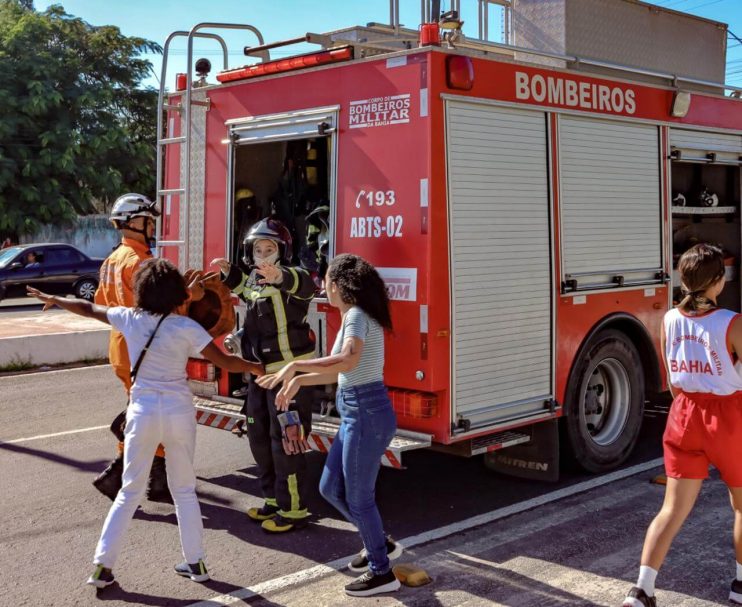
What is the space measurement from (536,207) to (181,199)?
2.84 m

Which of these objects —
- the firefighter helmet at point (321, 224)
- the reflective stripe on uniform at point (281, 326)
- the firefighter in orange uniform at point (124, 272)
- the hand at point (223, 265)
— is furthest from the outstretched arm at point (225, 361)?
the firefighter helmet at point (321, 224)

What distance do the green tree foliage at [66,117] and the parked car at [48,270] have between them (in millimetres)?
7081

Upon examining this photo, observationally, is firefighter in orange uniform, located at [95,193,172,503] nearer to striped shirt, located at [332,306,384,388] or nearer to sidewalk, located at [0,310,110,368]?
striped shirt, located at [332,306,384,388]

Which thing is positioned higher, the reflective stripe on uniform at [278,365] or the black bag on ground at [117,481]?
the reflective stripe on uniform at [278,365]

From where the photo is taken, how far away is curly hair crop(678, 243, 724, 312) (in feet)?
14.6

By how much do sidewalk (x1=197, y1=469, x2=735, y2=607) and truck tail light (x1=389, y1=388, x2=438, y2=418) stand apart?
2.52ft

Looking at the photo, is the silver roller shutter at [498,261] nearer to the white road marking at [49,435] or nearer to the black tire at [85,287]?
the white road marking at [49,435]

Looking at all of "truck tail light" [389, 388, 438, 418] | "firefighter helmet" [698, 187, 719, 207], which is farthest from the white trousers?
"firefighter helmet" [698, 187, 719, 207]

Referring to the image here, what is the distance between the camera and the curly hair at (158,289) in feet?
16.1

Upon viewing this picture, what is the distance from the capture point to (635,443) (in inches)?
297

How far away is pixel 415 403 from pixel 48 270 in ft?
62.9

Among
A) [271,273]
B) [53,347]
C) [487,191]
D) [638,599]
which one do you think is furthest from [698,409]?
[53,347]

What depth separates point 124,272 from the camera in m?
6.03

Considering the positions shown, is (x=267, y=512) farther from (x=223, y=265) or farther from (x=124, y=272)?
(x=124, y=272)
